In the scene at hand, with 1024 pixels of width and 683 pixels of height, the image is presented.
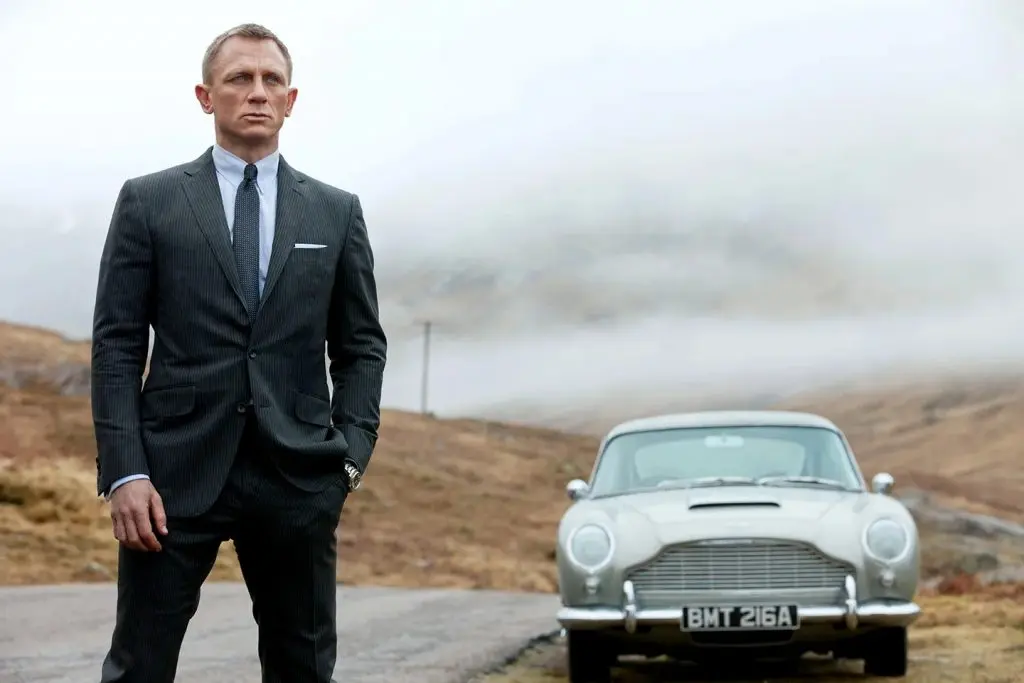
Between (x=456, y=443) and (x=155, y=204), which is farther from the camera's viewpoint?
(x=456, y=443)

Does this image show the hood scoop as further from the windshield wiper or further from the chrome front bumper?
the windshield wiper

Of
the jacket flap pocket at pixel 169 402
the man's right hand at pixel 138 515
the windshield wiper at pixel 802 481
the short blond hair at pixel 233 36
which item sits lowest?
the man's right hand at pixel 138 515

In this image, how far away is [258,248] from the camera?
352 centimetres

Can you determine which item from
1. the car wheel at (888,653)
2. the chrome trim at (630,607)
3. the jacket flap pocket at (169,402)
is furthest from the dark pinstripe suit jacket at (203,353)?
the car wheel at (888,653)

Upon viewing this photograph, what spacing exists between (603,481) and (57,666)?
3497 millimetres

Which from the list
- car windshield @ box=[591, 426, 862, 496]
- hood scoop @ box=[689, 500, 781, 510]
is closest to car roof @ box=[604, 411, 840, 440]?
car windshield @ box=[591, 426, 862, 496]

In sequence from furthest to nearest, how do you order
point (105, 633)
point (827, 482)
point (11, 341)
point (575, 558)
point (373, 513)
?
point (11, 341)
point (373, 513)
point (105, 633)
point (827, 482)
point (575, 558)

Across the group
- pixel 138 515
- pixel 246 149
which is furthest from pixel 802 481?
pixel 138 515

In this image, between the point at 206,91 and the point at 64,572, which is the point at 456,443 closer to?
the point at 64,572

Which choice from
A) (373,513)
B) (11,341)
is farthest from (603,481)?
(11,341)

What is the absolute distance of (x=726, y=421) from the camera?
9945 millimetres

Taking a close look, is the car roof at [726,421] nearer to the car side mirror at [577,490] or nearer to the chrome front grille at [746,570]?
the car side mirror at [577,490]

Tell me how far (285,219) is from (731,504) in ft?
18.0

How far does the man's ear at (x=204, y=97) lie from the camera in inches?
144
